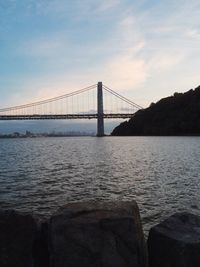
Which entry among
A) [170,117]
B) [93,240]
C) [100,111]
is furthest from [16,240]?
[170,117]

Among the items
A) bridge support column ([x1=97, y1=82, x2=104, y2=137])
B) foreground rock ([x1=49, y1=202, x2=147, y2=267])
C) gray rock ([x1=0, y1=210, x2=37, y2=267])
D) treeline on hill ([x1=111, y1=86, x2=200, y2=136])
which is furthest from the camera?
treeline on hill ([x1=111, y1=86, x2=200, y2=136])

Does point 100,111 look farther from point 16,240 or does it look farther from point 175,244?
point 175,244

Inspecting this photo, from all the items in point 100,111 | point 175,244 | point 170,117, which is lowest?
point 175,244

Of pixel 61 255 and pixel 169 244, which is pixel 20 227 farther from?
pixel 169 244

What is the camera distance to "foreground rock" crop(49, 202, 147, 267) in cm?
524

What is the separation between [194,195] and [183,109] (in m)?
116

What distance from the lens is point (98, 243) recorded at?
5.26 meters

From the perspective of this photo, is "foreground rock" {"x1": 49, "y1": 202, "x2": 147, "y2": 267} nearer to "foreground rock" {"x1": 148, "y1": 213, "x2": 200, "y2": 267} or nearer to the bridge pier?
"foreground rock" {"x1": 148, "y1": 213, "x2": 200, "y2": 267}

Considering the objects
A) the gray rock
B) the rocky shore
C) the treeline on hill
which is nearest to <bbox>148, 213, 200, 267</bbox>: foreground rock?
the rocky shore

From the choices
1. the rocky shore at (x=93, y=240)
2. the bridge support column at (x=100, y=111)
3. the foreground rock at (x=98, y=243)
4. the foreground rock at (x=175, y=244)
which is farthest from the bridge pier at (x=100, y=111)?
the foreground rock at (x=98, y=243)

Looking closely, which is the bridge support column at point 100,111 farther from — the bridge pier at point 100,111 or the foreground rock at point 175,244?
the foreground rock at point 175,244

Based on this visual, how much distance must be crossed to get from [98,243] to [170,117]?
126496mm

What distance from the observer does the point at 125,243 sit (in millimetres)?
5258

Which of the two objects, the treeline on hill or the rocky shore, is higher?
the treeline on hill
